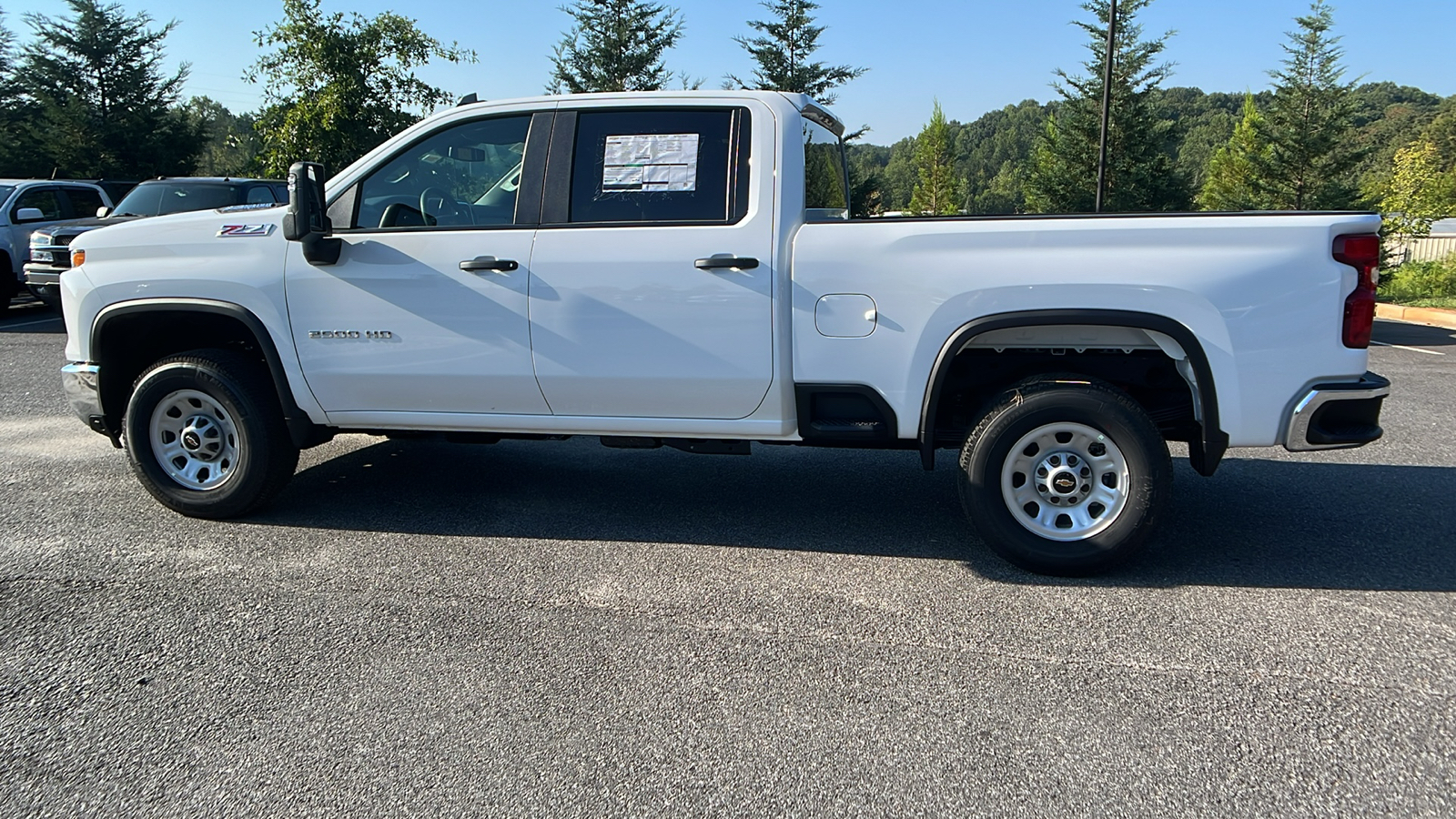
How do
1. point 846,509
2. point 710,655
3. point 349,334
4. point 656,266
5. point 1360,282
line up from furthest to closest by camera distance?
point 846,509
point 349,334
point 656,266
point 1360,282
point 710,655

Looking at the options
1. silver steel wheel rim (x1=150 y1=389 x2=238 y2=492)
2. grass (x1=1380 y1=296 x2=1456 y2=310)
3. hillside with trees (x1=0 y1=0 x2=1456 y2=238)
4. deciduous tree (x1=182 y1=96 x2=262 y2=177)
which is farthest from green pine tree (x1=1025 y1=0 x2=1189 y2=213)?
silver steel wheel rim (x1=150 y1=389 x2=238 y2=492)

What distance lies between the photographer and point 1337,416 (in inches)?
160

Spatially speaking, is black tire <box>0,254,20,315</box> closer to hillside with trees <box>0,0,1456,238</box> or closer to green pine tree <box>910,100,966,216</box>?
hillside with trees <box>0,0,1456,238</box>

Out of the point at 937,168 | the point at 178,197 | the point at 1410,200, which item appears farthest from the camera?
the point at 937,168

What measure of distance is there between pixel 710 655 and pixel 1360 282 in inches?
113

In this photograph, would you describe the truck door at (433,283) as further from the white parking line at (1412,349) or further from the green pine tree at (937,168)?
the green pine tree at (937,168)

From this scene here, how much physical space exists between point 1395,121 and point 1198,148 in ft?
69.2

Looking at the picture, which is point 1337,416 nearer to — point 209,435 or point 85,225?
point 209,435

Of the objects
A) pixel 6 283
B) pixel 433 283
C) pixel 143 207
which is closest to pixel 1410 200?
pixel 143 207

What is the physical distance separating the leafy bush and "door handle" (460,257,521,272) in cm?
1830

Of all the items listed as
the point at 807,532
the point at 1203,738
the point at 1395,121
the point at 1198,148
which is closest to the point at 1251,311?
the point at 1203,738

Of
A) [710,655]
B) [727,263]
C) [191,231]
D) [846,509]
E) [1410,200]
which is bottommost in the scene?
[710,655]

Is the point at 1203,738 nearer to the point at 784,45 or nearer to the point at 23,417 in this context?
the point at 23,417

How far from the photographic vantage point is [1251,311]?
396cm
